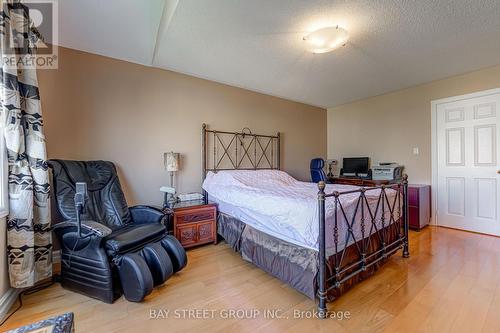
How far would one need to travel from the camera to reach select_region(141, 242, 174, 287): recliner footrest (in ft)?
6.30

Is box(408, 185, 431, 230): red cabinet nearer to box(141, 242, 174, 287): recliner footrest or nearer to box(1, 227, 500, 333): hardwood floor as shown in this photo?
box(1, 227, 500, 333): hardwood floor

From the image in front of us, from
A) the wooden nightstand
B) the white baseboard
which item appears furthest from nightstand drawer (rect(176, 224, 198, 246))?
the white baseboard

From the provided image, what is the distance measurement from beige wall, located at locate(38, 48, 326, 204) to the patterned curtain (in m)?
0.64

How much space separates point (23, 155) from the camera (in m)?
1.85

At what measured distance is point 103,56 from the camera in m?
2.76

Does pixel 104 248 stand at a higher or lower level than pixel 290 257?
higher

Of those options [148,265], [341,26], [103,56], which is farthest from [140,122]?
[341,26]

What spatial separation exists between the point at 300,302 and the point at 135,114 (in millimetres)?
2897

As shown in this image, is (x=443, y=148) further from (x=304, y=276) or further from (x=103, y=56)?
(x=103, y=56)

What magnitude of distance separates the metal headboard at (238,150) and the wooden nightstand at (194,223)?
0.70 metres

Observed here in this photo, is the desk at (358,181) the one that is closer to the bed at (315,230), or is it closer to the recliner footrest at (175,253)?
the bed at (315,230)

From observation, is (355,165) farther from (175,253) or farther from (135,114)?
(135,114)

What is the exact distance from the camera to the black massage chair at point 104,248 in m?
1.76

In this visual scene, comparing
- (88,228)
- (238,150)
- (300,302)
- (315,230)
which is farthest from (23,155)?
(238,150)
